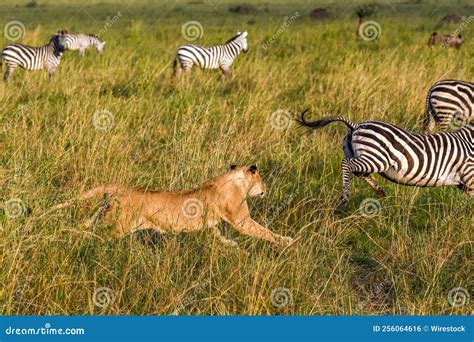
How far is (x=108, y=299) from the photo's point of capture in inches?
169

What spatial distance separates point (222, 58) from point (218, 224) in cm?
825

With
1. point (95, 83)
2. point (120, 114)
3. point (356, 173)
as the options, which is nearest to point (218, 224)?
point (356, 173)

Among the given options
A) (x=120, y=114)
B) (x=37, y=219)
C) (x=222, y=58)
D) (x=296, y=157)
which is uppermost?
(x=222, y=58)

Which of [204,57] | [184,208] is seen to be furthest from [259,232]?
[204,57]

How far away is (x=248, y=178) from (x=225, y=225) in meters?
0.35

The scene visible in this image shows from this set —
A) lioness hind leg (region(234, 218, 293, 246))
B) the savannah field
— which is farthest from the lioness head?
lioness hind leg (region(234, 218, 293, 246))

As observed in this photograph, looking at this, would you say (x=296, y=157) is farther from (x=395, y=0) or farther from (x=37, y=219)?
(x=395, y=0)

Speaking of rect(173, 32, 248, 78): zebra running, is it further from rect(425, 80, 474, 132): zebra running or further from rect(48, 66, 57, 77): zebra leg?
rect(425, 80, 474, 132): zebra running

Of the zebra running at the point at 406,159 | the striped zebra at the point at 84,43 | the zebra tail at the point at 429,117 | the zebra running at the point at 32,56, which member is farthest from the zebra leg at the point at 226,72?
the zebra running at the point at 406,159

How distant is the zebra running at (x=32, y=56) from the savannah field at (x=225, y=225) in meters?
2.44

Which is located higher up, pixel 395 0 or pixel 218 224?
pixel 395 0

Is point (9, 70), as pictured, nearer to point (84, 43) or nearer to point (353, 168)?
point (84, 43)

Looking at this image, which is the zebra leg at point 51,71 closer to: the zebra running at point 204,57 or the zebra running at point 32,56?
the zebra running at point 32,56

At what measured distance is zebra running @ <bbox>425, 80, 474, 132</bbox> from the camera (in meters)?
8.84
